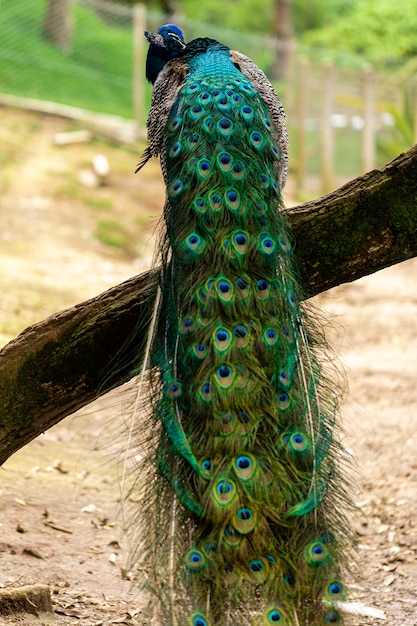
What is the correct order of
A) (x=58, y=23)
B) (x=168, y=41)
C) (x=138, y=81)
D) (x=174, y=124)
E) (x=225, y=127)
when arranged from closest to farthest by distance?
(x=225, y=127), (x=174, y=124), (x=168, y=41), (x=138, y=81), (x=58, y=23)

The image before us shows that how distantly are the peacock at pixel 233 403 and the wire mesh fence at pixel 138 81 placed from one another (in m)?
12.8

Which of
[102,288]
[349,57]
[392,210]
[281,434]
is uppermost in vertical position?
[349,57]

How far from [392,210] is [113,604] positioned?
225cm

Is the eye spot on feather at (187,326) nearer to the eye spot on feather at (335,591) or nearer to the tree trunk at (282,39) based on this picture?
the eye spot on feather at (335,591)

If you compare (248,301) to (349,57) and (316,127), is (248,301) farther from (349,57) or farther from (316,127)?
(349,57)

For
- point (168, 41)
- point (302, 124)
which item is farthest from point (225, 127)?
point (302, 124)

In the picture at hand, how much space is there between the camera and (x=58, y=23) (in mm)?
19125

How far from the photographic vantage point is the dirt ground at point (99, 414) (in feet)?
15.4

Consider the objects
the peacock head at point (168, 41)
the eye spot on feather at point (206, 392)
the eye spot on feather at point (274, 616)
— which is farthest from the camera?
the peacock head at point (168, 41)

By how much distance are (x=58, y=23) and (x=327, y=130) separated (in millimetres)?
6221

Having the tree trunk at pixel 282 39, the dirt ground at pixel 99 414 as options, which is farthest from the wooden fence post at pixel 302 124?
the dirt ground at pixel 99 414

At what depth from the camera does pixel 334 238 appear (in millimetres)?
3768

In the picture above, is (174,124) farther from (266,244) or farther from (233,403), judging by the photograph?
(233,403)

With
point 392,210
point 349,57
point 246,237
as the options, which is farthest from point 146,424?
point 349,57
